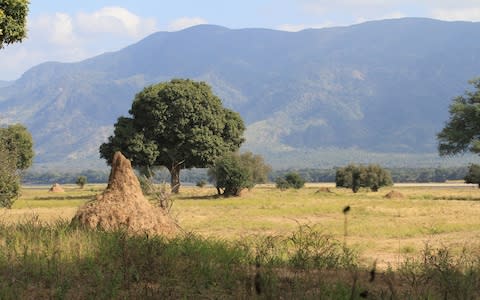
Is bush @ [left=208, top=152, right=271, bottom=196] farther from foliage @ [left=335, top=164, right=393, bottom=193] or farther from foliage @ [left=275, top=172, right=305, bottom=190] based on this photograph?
foliage @ [left=275, top=172, right=305, bottom=190]

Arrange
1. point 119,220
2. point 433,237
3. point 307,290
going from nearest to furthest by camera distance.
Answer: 1. point 307,290
2. point 119,220
3. point 433,237

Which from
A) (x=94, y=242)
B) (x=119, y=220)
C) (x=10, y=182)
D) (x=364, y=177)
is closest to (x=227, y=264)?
(x=94, y=242)

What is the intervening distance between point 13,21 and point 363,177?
63.3 meters

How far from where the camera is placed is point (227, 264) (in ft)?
38.1

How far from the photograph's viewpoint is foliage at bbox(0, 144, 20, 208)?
3381cm

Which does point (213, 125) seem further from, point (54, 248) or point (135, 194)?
point (54, 248)

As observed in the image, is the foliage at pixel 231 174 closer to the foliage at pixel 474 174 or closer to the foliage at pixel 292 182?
the foliage at pixel 474 174

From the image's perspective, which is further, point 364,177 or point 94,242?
point 364,177

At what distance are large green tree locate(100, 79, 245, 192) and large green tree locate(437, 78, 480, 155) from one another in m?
22.2

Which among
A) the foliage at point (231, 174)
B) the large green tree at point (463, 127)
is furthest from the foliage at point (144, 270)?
the large green tree at point (463, 127)

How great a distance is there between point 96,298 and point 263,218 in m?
24.5

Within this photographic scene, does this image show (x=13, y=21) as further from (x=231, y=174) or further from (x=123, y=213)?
(x=231, y=174)

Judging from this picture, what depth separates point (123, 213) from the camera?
1766 cm

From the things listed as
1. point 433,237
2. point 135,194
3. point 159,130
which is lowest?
point 433,237
